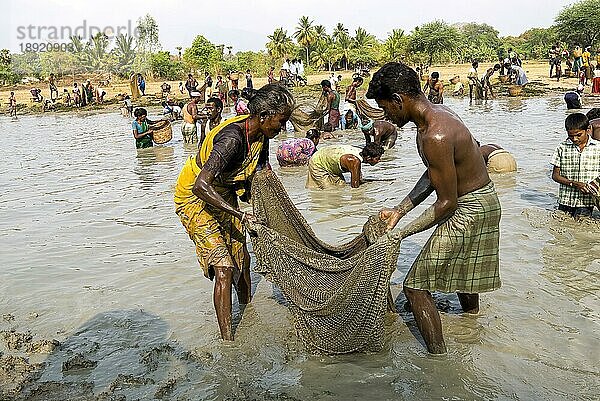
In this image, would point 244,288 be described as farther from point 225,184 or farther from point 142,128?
point 142,128

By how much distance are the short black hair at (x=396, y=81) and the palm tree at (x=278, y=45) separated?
55.8 metres

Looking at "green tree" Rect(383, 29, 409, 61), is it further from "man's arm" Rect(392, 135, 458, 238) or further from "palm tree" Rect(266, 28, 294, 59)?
"man's arm" Rect(392, 135, 458, 238)

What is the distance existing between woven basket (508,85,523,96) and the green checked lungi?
21.8m

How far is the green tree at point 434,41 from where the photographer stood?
5091cm

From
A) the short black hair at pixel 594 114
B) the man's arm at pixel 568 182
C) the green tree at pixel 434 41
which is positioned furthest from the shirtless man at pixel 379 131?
the green tree at pixel 434 41

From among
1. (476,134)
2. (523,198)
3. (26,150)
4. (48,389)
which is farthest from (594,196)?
(26,150)

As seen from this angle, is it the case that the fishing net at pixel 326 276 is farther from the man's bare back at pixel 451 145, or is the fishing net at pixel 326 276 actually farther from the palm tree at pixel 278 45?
the palm tree at pixel 278 45

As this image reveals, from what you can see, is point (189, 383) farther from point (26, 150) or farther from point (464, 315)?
point (26, 150)

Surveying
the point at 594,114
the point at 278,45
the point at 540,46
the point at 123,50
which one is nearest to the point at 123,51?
the point at 123,50

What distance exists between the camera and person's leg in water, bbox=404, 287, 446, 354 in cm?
347

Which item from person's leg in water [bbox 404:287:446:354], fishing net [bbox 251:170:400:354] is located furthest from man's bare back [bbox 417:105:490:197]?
person's leg in water [bbox 404:287:446:354]

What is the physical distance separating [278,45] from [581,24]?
2788 cm

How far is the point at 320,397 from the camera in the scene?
130 inches

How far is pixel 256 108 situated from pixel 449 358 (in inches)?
78.5
